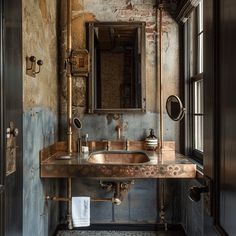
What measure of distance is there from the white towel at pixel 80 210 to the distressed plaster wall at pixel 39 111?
219 millimetres

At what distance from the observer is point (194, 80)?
2.58 m

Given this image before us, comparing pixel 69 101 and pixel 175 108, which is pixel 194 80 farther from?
pixel 69 101

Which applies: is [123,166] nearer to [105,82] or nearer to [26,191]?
[26,191]

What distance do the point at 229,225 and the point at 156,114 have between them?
6.95ft

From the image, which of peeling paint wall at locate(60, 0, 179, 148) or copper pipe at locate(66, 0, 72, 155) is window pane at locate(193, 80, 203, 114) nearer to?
peeling paint wall at locate(60, 0, 179, 148)

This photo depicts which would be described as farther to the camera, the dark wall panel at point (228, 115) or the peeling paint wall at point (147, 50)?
the peeling paint wall at point (147, 50)

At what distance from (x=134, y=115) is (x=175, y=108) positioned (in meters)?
0.58

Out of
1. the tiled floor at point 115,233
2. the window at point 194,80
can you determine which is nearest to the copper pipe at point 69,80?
the tiled floor at point 115,233

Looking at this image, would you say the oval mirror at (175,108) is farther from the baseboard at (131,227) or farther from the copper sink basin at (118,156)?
the baseboard at (131,227)

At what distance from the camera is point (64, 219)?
8.94ft

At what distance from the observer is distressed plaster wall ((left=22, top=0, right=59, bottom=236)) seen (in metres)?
1.78

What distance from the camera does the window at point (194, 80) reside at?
2.49 m

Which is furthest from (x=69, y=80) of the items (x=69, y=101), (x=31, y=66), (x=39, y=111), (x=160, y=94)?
(x=160, y=94)

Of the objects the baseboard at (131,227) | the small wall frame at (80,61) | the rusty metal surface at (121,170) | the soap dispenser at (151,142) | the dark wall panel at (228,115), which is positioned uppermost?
the small wall frame at (80,61)
